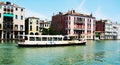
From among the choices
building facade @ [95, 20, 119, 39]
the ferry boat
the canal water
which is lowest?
the canal water

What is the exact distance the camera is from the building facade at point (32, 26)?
7062 centimetres

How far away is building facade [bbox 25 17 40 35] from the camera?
70.6m

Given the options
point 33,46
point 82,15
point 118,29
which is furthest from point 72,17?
point 33,46

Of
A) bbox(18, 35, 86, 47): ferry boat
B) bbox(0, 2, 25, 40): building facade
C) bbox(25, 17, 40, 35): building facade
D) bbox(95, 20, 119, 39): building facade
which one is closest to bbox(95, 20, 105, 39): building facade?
bbox(95, 20, 119, 39): building facade

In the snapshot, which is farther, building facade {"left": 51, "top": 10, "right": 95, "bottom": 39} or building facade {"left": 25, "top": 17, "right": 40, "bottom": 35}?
building facade {"left": 51, "top": 10, "right": 95, "bottom": 39}

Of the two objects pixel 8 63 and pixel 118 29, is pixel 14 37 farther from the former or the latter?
pixel 118 29

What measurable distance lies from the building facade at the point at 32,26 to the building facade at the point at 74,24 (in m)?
10.6

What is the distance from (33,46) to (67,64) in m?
18.3

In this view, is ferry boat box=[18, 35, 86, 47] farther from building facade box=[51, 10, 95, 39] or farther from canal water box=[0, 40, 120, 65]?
building facade box=[51, 10, 95, 39]

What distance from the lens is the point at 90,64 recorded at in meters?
20.8

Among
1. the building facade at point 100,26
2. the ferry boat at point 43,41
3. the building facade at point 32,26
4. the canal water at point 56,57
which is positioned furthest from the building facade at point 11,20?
the building facade at point 100,26

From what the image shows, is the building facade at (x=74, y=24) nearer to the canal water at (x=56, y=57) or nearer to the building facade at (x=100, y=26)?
the building facade at (x=100, y=26)

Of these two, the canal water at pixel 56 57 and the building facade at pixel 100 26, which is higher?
the building facade at pixel 100 26

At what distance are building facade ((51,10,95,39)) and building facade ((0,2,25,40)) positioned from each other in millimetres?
17490
